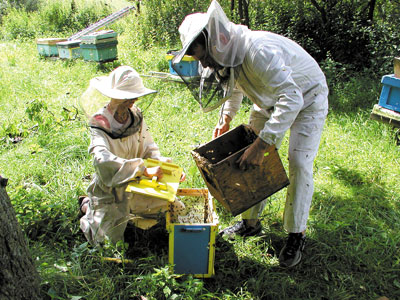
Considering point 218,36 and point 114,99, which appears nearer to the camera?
point 218,36

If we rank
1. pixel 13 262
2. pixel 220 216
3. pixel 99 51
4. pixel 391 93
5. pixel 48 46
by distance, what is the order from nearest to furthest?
pixel 13 262 < pixel 220 216 < pixel 391 93 < pixel 99 51 < pixel 48 46

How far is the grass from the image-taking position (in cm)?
231

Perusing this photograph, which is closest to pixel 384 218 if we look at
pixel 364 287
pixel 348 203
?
pixel 348 203

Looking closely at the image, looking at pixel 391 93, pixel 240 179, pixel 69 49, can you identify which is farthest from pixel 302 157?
pixel 69 49

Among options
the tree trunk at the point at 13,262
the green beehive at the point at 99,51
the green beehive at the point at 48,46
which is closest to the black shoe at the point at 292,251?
the tree trunk at the point at 13,262

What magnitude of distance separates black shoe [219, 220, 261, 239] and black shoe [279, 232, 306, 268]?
0.35m

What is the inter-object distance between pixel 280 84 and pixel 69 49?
6.78 meters

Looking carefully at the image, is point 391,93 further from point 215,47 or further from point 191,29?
point 191,29

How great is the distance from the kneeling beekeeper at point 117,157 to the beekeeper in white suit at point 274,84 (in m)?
0.48

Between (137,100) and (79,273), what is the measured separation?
1251 millimetres

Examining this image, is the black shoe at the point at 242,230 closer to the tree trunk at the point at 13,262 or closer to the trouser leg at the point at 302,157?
the trouser leg at the point at 302,157

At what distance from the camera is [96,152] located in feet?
7.52

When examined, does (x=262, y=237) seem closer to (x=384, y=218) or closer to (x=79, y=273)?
(x=384, y=218)

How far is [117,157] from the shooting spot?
7.52ft
